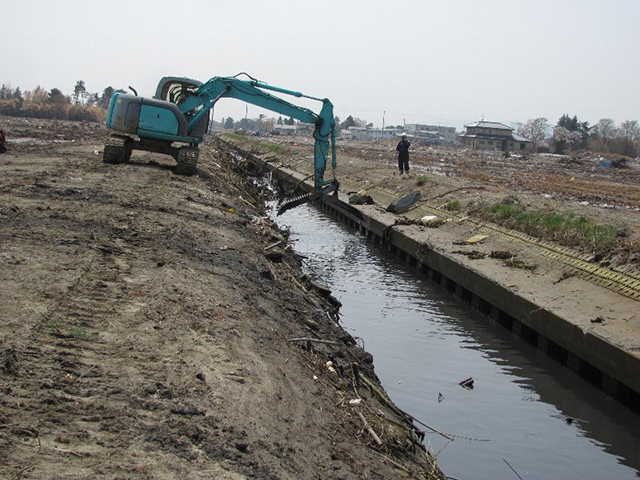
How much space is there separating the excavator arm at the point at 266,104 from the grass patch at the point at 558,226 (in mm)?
4910

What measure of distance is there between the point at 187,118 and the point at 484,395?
13.9 m

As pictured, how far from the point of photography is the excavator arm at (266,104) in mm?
20281

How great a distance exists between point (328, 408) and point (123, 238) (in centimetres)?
498

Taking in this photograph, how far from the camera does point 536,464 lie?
806cm

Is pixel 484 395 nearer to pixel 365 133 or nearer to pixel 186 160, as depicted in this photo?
pixel 186 160

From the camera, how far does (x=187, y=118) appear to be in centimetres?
2112

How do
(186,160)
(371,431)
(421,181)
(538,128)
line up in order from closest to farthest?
(371,431) → (186,160) → (421,181) → (538,128)

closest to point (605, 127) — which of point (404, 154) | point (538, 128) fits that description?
point (538, 128)

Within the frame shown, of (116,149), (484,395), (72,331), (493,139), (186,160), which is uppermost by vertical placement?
(493,139)

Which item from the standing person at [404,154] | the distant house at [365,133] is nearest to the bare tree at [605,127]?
the distant house at [365,133]

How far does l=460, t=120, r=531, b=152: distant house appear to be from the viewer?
347ft

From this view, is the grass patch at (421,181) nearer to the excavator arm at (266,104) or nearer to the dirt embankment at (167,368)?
the excavator arm at (266,104)

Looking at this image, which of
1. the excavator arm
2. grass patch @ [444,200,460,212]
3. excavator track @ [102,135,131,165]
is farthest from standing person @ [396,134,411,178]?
excavator track @ [102,135,131,165]

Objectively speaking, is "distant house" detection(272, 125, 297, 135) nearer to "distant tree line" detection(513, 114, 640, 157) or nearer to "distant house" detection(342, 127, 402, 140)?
"distant house" detection(342, 127, 402, 140)
